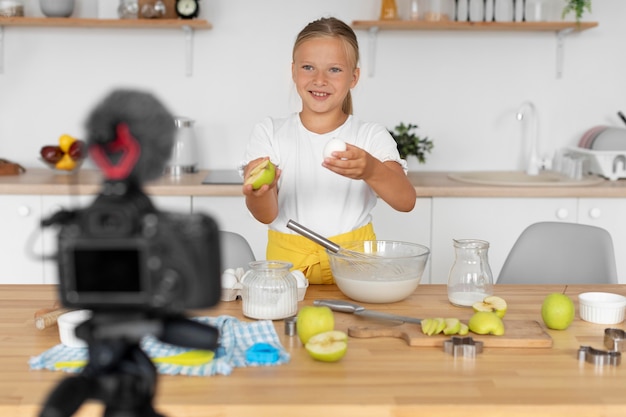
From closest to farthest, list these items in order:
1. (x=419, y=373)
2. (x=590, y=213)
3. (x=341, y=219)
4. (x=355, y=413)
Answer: (x=355, y=413) < (x=419, y=373) < (x=341, y=219) < (x=590, y=213)

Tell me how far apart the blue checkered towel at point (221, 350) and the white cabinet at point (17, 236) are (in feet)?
5.71

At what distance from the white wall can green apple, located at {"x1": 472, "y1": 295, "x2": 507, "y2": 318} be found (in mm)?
1973

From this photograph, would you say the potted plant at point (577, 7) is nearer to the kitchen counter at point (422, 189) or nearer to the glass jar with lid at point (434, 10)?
the glass jar with lid at point (434, 10)

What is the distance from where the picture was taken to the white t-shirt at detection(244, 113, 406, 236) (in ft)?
6.59

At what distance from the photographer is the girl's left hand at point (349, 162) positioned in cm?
151

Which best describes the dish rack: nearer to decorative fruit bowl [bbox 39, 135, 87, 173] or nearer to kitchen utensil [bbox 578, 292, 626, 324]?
kitchen utensil [bbox 578, 292, 626, 324]

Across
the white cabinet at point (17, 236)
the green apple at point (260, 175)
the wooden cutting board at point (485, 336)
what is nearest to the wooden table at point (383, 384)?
the wooden cutting board at point (485, 336)

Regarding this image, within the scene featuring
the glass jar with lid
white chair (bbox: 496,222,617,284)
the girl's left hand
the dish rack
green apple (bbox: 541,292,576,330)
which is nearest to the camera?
green apple (bbox: 541,292,576,330)

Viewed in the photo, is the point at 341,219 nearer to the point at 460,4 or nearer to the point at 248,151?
the point at 248,151

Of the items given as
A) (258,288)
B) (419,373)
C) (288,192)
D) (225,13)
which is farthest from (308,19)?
(419,373)

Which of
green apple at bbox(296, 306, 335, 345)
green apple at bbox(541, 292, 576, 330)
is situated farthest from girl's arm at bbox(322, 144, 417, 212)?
green apple at bbox(541, 292, 576, 330)

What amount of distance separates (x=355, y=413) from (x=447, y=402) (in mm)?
132

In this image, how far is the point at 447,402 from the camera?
1.05 meters

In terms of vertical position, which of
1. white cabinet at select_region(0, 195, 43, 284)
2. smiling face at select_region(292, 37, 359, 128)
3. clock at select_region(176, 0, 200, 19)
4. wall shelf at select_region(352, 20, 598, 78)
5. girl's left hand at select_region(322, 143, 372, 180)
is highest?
clock at select_region(176, 0, 200, 19)
